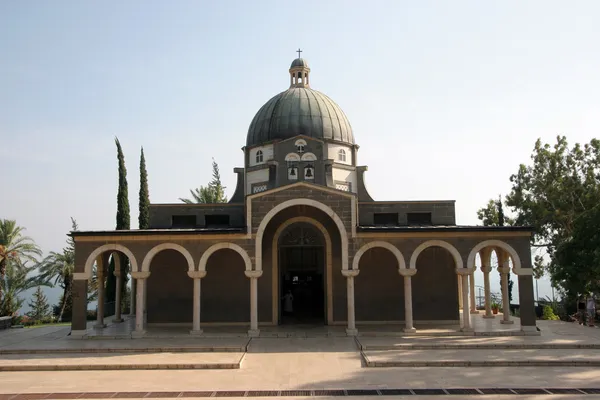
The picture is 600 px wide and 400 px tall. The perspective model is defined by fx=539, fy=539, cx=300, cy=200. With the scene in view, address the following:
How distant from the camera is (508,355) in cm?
1767

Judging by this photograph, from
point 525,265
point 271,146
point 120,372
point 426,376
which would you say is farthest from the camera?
point 271,146

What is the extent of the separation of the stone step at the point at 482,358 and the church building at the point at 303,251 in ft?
11.9

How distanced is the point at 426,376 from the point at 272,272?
458 inches

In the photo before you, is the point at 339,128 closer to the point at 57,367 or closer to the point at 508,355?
the point at 508,355

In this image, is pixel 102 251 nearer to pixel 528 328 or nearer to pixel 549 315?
pixel 528 328

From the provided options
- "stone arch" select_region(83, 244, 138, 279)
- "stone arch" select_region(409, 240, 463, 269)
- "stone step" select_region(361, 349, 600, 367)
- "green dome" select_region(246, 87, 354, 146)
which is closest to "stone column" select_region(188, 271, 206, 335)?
"stone arch" select_region(83, 244, 138, 279)

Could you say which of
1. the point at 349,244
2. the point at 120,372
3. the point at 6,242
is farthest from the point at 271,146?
the point at 6,242

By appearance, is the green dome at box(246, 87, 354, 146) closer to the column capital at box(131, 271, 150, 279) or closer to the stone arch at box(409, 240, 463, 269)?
the stone arch at box(409, 240, 463, 269)

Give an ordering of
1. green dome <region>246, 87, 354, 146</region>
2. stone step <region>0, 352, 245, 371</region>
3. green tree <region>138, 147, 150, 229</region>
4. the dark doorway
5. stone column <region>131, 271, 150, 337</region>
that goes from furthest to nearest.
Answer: green tree <region>138, 147, 150, 229</region>, green dome <region>246, 87, 354, 146</region>, the dark doorway, stone column <region>131, 271, 150, 337</region>, stone step <region>0, 352, 245, 371</region>

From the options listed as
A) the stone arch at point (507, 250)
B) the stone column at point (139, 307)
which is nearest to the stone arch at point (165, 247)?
the stone column at point (139, 307)

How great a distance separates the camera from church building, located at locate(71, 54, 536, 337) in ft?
74.3

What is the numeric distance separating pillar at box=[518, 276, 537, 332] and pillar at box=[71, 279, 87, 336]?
17.9 m

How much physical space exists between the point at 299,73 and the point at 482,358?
21.8 m

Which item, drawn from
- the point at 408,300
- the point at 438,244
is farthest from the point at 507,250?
the point at 408,300
